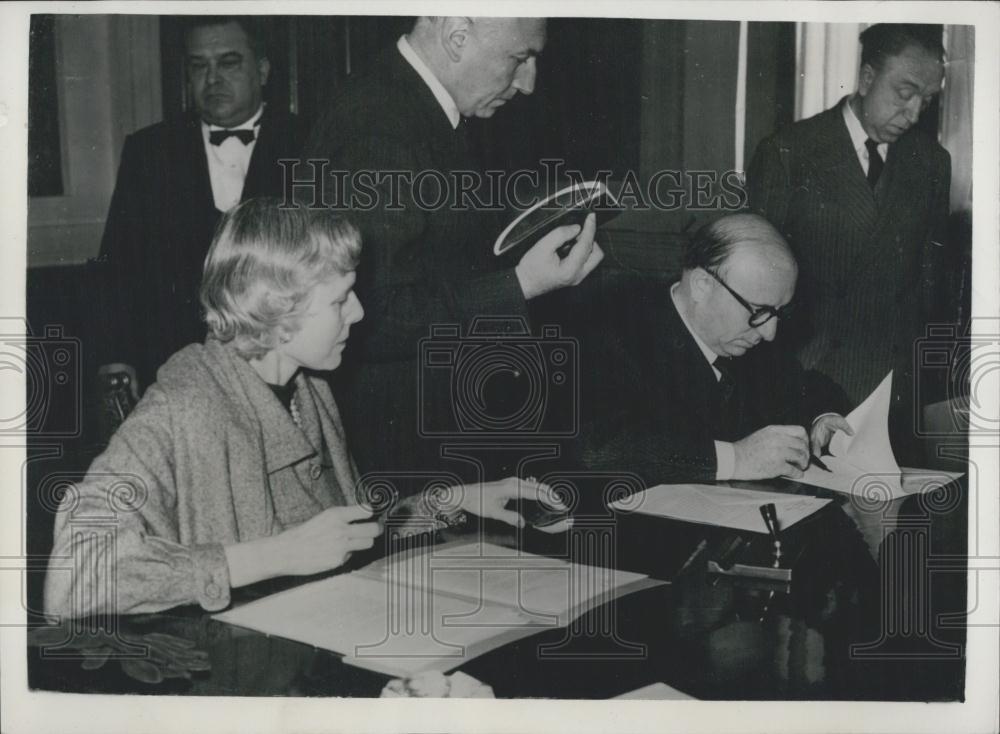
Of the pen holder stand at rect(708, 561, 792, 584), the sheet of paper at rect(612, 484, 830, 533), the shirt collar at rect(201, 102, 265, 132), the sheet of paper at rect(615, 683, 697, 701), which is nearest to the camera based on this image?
the pen holder stand at rect(708, 561, 792, 584)

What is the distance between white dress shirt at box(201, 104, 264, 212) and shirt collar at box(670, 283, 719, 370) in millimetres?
1256

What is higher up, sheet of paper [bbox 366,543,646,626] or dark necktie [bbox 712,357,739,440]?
dark necktie [bbox 712,357,739,440]

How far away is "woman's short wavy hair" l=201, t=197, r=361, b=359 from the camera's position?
2.84m

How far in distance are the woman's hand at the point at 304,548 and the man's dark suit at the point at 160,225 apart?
1.86 feet

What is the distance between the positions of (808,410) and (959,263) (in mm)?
609

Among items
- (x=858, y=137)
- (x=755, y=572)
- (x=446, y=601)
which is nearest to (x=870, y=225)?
(x=858, y=137)

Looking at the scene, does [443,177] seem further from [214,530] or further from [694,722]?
[694,722]

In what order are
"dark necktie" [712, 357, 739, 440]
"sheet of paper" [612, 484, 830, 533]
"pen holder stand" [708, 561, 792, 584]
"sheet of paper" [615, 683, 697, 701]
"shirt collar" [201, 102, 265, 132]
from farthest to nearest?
"dark necktie" [712, 357, 739, 440] < "shirt collar" [201, 102, 265, 132] < "sheet of paper" [612, 484, 830, 533] < "sheet of paper" [615, 683, 697, 701] < "pen holder stand" [708, 561, 792, 584]

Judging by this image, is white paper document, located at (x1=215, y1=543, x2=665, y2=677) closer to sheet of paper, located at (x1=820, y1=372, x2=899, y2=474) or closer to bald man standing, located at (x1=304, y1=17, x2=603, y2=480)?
bald man standing, located at (x1=304, y1=17, x2=603, y2=480)

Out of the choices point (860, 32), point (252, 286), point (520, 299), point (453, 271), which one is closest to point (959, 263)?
point (860, 32)

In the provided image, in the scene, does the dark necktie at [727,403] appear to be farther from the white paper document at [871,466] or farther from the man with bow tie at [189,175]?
the man with bow tie at [189,175]

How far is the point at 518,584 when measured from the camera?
2.87 m

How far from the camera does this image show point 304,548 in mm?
2812

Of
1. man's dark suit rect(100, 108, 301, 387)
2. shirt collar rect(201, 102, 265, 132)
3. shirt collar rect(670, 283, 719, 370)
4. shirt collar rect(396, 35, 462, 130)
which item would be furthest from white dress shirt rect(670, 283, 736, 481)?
shirt collar rect(201, 102, 265, 132)
